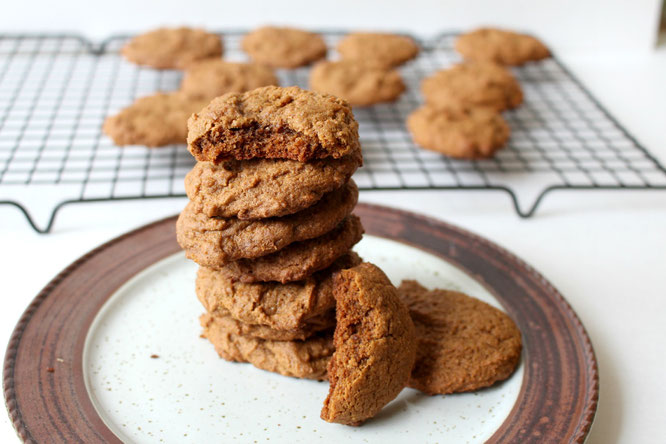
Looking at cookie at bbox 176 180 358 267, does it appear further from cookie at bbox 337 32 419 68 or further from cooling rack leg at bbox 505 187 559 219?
cookie at bbox 337 32 419 68

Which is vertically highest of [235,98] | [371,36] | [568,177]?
[235,98]

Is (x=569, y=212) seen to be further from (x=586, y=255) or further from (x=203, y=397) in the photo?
(x=203, y=397)

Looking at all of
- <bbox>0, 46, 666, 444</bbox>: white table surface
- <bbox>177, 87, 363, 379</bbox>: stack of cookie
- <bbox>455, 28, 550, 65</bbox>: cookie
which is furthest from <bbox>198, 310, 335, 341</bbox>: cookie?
<bbox>455, 28, 550, 65</bbox>: cookie

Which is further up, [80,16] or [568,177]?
[80,16]

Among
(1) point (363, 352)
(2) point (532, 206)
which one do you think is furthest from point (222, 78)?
(1) point (363, 352)

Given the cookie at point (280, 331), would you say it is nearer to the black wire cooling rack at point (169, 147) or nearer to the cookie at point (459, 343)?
the cookie at point (459, 343)

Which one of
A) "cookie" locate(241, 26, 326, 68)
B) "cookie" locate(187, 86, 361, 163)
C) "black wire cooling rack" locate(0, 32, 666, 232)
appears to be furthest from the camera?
"cookie" locate(241, 26, 326, 68)

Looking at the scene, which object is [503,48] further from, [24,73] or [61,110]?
[24,73]

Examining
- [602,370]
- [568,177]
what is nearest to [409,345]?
[602,370]
